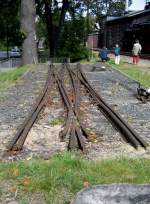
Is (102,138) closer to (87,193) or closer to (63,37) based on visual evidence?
(87,193)

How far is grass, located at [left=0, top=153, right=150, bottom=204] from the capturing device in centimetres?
736

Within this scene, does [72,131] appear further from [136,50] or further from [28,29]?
[28,29]

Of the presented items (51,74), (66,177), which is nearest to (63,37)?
(51,74)

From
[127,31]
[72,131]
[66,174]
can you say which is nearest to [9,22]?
[127,31]

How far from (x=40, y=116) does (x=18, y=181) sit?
19.8ft

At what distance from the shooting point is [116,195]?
555 centimetres

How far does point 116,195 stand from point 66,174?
239cm

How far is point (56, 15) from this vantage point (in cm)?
6303

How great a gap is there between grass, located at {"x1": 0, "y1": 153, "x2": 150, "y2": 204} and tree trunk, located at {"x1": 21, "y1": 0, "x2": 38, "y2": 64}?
31.2 meters

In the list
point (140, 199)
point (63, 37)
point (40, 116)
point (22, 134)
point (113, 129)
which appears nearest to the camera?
point (140, 199)

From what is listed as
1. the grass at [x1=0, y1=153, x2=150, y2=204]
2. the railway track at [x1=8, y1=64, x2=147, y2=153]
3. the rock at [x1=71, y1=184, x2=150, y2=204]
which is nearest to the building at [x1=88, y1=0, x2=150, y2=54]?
the railway track at [x1=8, y1=64, x2=147, y2=153]

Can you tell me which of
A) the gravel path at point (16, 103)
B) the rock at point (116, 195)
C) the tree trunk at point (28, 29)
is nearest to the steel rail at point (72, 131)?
the gravel path at point (16, 103)

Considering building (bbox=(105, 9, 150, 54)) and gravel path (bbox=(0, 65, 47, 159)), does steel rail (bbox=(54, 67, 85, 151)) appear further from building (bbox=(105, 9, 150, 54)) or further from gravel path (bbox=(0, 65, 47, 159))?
building (bbox=(105, 9, 150, 54))

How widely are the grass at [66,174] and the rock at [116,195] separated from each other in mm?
1331
